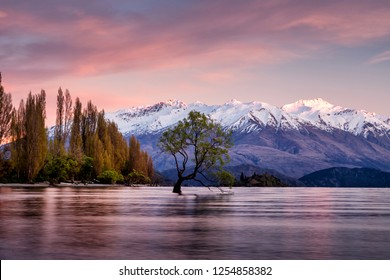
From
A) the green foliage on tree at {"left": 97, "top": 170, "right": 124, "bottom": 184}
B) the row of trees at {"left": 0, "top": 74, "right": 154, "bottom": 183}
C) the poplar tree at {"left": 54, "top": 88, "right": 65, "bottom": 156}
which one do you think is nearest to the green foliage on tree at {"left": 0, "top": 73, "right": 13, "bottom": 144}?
the row of trees at {"left": 0, "top": 74, "right": 154, "bottom": 183}

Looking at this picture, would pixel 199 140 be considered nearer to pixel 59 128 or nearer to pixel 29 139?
pixel 29 139

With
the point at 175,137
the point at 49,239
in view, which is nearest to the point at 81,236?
the point at 49,239

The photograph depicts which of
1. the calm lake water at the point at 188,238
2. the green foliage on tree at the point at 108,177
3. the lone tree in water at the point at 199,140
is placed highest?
the lone tree in water at the point at 199,140

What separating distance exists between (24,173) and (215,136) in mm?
49570

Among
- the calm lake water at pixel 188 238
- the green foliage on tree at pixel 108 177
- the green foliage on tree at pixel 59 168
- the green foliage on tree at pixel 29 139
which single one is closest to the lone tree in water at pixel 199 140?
the green foliage on tree at pixel 29 139

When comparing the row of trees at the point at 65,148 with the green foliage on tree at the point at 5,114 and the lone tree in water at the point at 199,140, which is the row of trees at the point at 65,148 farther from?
the lone tree in water at the point at 199,140

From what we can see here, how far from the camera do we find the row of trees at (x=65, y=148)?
120125 millimetres

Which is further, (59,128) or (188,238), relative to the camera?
(59,128)

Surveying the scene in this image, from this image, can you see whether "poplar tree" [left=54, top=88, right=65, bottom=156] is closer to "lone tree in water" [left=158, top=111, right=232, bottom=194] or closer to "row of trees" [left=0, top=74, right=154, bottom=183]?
"row of trees" [left=0, top=74, right=154, bottom=183]

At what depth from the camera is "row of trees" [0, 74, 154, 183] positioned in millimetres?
120125

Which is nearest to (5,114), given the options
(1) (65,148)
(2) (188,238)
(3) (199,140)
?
(1) (65,148)

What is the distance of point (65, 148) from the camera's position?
143625 mm

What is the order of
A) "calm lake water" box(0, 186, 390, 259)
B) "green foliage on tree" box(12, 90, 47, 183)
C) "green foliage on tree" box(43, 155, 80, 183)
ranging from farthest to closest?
"green foliage on tree" box(43, 155, 80, 183) → "green foliage on tree" box(12, 90, 47, 183) → "calm lake water" box(0, 186, 390, 259)
